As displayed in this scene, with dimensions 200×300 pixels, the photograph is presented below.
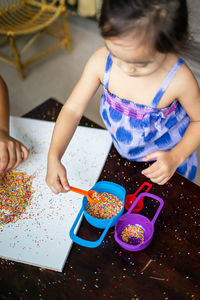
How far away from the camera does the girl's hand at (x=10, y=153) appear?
2.70ft

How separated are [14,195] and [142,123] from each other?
41cm

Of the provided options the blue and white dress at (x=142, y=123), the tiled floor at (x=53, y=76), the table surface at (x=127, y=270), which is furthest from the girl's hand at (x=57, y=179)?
the tiled floor at (x=53, y=76)

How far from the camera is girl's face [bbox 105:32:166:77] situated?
57 cm

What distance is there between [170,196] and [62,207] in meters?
0.28

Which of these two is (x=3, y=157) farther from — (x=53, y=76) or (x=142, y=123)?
(x=53, y=76)

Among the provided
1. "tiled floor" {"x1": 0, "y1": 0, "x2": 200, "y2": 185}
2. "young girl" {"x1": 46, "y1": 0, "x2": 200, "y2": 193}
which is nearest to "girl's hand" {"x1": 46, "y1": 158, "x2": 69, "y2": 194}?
"young girl" {"x1": 46, "y1": 0, "x2": 200, "y2": 193}

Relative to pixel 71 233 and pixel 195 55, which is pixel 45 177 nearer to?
pixel 71 233

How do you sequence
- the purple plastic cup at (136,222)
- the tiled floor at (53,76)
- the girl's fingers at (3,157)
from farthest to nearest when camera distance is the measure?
1. the tiled floor at (53,76)
2. the girl's fingers at (3,157)
3. the purple plastic cup at (136,222)

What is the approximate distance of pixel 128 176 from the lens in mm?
803

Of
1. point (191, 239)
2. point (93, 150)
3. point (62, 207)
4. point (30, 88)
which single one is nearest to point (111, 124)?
point (93, 150)

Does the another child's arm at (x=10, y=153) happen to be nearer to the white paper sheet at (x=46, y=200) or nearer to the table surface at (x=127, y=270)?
the white paper sheet at (x=46, y=200)

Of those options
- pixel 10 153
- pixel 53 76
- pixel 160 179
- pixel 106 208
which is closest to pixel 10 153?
pixel 10 153

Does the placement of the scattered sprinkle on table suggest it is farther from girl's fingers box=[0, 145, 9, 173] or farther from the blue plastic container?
girl's fingers box=[0, 145, 9, 173]

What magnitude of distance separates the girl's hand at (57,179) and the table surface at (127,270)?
107mm
